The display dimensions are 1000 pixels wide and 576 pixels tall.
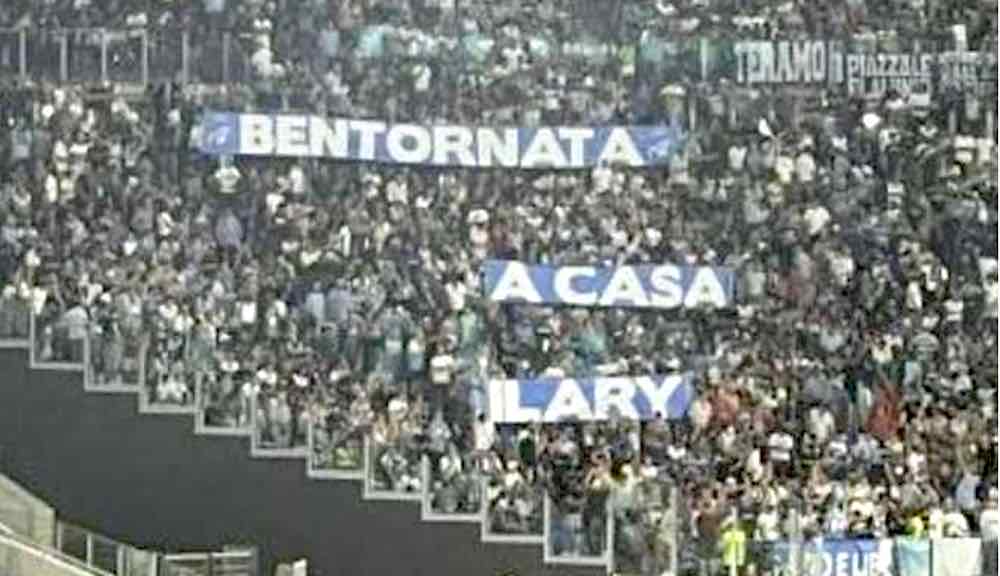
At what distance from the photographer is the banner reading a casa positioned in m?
29.9

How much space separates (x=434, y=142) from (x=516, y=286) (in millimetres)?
2059

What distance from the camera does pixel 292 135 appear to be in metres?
30.1

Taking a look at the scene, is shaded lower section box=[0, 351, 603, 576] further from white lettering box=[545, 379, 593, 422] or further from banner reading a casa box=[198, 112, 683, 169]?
banner reading a casa box=[198, 112, 683, 169]

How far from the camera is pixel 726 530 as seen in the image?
25.6 metres

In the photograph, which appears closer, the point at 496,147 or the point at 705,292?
the point at 705,292

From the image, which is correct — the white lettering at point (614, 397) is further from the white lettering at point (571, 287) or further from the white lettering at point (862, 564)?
the white lettering at point (862, 564)

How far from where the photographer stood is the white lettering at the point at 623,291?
1148 inches

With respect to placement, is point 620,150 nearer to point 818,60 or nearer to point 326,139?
point 818,60

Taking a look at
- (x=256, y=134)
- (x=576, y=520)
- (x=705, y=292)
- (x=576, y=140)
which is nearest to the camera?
(x=576, y=520)

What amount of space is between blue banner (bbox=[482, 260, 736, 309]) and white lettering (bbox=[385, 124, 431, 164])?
1613mm

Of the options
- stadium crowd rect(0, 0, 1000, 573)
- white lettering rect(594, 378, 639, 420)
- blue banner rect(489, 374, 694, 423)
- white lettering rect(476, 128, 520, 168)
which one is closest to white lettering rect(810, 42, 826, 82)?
stadium crowd rect(0, 0, 1000, 573)

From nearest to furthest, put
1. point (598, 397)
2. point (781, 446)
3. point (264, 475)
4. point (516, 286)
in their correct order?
point (264, 475) < point (781, 446) < point (598, 397) < point (516, 286)

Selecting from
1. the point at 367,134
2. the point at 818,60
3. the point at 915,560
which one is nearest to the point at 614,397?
the point at 915,560

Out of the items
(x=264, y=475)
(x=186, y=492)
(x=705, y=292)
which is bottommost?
(x=186, y=492)
